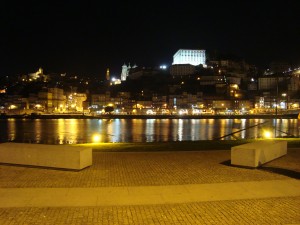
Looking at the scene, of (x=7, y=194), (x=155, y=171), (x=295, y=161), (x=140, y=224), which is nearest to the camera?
(x=140, y=224)

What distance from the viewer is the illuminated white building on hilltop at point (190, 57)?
185750 millimetres

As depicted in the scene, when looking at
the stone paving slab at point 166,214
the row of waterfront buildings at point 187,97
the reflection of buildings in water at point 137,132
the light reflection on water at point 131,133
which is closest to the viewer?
the stone paving slab at point 166,214

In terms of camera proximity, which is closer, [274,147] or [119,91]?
[274,147]

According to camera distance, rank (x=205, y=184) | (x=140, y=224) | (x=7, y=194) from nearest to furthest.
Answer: (x=140, y=224)
(x=7, y=194)
(x=205, y=184)

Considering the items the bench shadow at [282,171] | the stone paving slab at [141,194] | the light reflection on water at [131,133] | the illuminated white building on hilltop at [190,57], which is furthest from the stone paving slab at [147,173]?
the illuminated white building on hilltop at [190,57]

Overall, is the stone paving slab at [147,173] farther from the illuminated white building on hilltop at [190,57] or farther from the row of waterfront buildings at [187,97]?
the illuminated white building on hilltop at [190,57]

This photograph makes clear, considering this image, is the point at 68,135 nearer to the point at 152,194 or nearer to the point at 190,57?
the point at 152,194

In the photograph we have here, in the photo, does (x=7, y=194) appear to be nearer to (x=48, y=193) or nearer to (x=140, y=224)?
(x=48, y=193)

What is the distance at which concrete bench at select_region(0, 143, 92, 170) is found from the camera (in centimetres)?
1076

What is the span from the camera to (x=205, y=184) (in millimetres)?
9031

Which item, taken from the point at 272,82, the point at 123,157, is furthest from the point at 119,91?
the point at 123,157

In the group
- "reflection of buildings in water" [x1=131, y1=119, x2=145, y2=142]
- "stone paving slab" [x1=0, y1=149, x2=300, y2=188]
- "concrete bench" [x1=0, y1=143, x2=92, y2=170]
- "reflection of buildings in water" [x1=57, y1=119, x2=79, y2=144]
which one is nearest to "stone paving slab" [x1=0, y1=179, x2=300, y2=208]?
"stone paving slab" [x1=0, y1=149, x2=300, y2=188]

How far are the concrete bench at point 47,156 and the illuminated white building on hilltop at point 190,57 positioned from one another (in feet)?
577

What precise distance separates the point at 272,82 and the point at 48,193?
18926 cm
